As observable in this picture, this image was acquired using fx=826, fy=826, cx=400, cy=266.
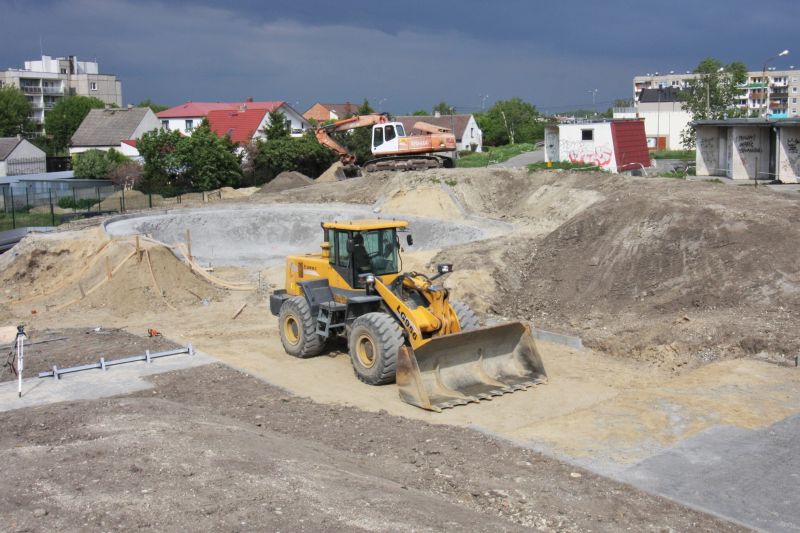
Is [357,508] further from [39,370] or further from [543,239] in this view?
[543,239]

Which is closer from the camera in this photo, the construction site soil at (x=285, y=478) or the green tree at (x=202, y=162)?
the construction site soil at (x=285, y=478)

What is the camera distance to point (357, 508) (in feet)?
26.1

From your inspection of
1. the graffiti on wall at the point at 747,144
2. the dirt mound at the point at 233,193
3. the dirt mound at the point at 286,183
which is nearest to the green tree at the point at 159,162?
the dirt mound at the point at 233,193

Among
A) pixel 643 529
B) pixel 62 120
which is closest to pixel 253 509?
pixel 643 529

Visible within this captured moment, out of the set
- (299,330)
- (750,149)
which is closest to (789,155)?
(750,149)

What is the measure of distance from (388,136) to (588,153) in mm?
8894

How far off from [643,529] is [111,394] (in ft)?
30.0

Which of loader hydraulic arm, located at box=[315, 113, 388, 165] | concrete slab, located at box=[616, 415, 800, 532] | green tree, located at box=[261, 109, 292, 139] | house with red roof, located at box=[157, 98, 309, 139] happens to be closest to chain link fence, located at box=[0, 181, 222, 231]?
loader hydraulic arm, located at box=[315, 113, 388, 165]

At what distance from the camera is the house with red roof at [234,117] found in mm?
58594

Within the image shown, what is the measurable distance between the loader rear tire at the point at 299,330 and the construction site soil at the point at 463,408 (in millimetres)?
299

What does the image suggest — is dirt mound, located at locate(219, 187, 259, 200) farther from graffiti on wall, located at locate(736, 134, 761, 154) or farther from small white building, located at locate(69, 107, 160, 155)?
small white building, located at locate(69, 107, 160, 155)

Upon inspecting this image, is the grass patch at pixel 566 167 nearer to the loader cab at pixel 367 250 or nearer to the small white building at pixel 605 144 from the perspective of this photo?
the small white building at pixel 605 144

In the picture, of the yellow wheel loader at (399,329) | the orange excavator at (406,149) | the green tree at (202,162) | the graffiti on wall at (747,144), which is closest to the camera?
the yellow wheel loader at (399,329)

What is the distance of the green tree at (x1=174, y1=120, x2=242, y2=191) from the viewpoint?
43375mm
